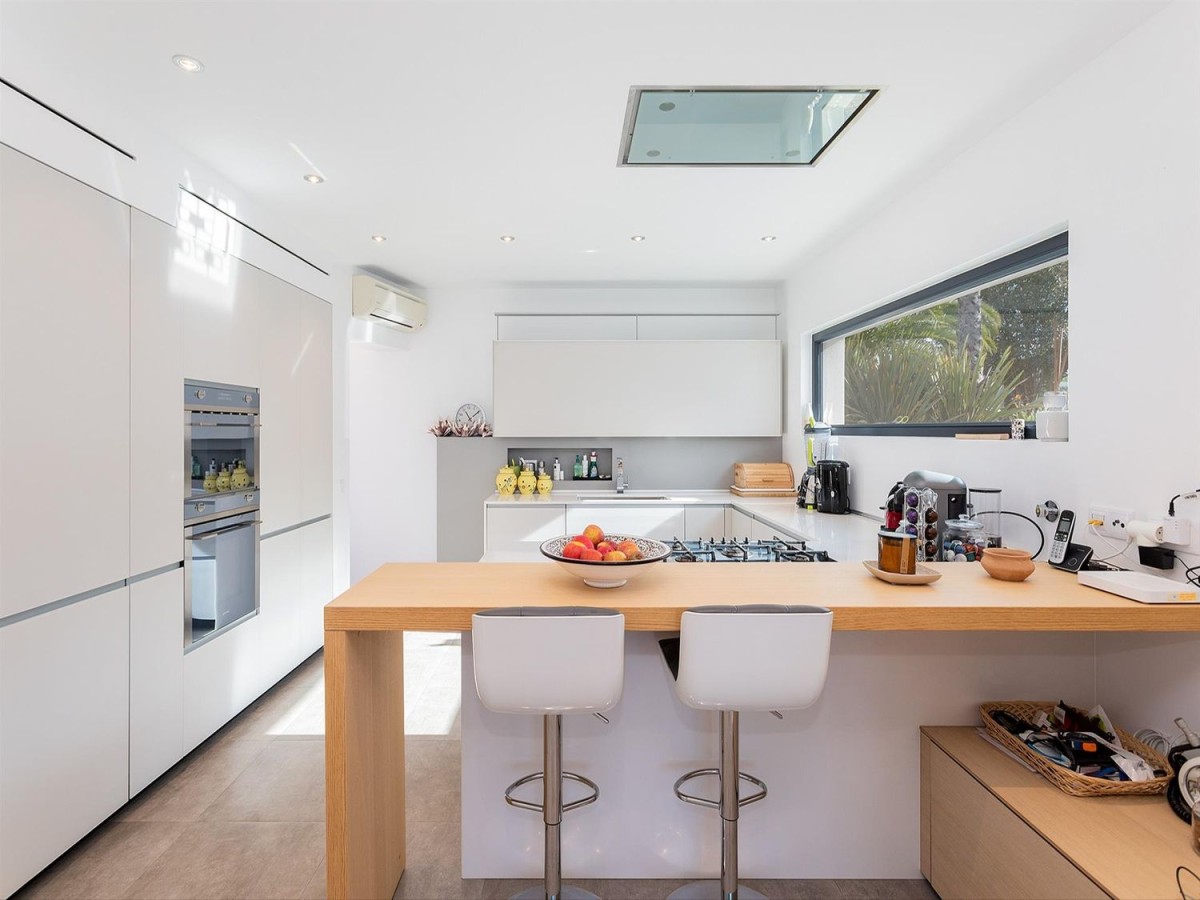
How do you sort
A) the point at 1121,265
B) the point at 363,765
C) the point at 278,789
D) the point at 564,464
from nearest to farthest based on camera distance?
the point at 363,765, the point at 1121,265, the point at 278,789, the point at 564,464

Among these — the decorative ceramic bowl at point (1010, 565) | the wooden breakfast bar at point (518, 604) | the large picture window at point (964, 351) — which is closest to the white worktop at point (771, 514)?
the large picture window at point (964, 351)

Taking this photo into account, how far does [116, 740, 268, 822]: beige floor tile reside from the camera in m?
2.30

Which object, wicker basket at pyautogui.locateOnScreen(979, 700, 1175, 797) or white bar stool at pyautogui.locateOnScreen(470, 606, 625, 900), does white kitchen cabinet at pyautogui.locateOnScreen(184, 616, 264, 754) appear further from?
wicker basket at pyautogui.locateOnScreen(979, 700, 1175, 797)

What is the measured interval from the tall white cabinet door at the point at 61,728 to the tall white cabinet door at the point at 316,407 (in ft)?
4.97

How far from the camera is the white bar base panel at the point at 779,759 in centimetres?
192

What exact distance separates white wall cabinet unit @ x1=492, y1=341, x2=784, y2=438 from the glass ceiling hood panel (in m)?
2.13

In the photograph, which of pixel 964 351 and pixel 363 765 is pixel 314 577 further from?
pixel 964 351

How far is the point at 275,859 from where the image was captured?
2070mm

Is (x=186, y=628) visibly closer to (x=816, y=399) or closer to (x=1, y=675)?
(x=1, y=675)

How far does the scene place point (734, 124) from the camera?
7.67 feet

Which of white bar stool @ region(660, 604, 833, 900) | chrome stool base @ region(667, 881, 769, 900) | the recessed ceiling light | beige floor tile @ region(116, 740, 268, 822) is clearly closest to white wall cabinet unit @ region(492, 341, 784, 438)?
beige floor tile @ region(116, 740, 268, 822)

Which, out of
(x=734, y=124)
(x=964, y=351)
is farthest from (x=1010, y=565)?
(x=734, y=124)

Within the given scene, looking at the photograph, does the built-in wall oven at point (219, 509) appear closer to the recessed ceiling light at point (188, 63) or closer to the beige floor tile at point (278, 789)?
the beige floor tile at point (278, 789)

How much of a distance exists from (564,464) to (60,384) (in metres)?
3.47
